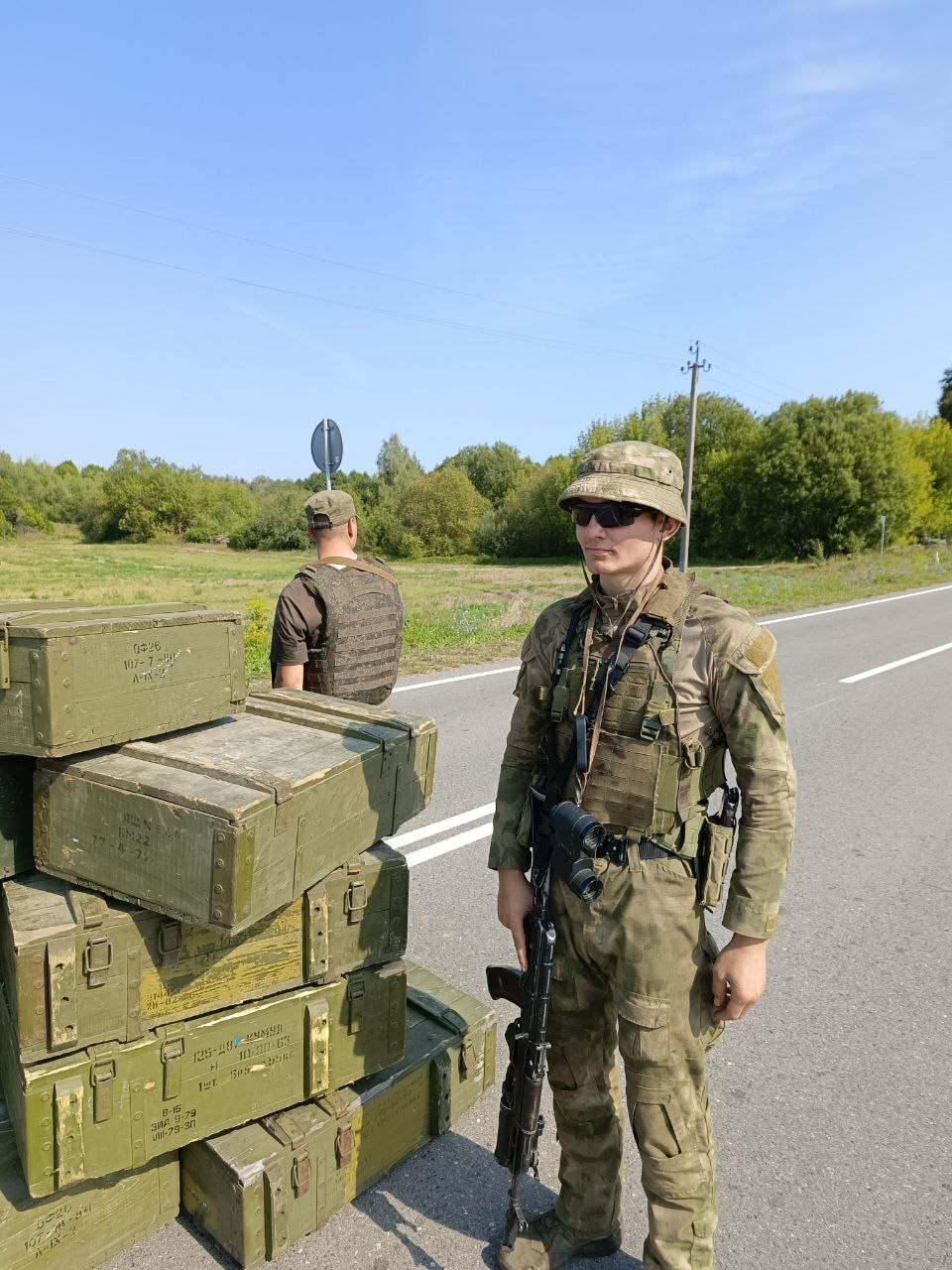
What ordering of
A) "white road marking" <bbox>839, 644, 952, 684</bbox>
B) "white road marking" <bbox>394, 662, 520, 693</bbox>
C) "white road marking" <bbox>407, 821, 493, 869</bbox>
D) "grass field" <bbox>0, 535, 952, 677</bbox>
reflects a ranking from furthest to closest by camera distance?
"grass field" <bbox>0, 535, 952, 677</bbox> < "white road marking" <bbox>839, 644, 952, 684</bbox> < "white road marking" <bbox>394, 662, 520, 693</bbox> < "white road marking" <bbox>407, 821, 493, 869</bbox>

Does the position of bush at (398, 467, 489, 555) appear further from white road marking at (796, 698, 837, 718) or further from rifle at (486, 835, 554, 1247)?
rifle at (486, 835, 554, 1247)

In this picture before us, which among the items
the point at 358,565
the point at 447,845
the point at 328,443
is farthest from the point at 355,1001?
the point at 328,443

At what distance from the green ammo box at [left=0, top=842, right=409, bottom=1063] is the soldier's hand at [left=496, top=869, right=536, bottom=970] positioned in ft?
1.27

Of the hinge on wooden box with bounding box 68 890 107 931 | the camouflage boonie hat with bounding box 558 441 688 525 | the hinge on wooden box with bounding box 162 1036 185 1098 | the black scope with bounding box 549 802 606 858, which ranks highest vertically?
the camouflage boonie hat with bounding box 558 441 688 525

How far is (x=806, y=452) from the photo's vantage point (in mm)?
45438

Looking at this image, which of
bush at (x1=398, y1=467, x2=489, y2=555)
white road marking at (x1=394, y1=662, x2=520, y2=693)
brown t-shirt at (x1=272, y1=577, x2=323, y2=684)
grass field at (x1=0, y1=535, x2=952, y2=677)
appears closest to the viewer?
brown t-shirt at (x1=272, y1=577, x2=323, y2=684)

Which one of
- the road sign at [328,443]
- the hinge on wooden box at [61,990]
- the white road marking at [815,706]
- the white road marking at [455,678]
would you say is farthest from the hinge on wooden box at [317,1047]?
the white road marking at [815,706]

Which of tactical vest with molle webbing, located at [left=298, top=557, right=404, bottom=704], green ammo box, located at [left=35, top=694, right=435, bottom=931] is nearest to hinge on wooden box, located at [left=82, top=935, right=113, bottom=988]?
green ammo box, located at [left=35, top=694, right=435, bottom=931]

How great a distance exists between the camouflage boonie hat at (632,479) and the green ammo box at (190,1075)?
1516mm

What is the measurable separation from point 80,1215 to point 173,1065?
1.45ft

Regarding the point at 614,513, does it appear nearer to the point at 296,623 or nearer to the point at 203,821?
the point at 203,821

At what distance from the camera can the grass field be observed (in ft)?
40.5

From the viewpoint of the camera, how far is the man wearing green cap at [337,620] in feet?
11.9

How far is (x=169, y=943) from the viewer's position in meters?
2.04
